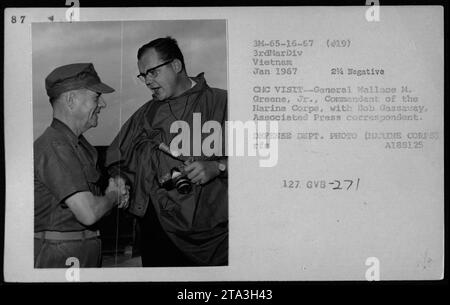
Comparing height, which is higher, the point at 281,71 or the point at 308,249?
the point at 281,71

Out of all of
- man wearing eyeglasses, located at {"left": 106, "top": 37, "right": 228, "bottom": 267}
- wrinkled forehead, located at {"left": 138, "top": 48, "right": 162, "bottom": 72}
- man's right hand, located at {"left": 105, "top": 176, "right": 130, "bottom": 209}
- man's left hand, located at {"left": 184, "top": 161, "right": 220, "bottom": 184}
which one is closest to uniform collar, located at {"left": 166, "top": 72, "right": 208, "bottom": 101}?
man wearing eyeglasses, located at {"left": 106, "top": 37, "right": 228, "bottom": 267}

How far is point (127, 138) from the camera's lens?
71.6 inches

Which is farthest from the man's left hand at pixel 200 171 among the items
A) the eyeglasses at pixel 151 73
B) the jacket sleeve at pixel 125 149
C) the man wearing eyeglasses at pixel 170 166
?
the eyeglasses at pixel 151 73

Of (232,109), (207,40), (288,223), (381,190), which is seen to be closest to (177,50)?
(207,40)

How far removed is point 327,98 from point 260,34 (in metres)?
0.29

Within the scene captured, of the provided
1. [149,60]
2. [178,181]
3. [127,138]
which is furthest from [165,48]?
[178,181]

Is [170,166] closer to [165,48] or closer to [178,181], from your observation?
[178,181]

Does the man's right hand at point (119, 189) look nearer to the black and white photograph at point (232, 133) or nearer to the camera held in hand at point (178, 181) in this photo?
the black and white photograph at point (232, 133)

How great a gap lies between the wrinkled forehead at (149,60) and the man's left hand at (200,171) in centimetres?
33

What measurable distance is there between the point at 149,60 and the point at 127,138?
0.25m

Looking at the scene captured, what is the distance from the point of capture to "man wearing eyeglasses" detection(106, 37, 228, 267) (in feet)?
5.95

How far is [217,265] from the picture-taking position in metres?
1.83
